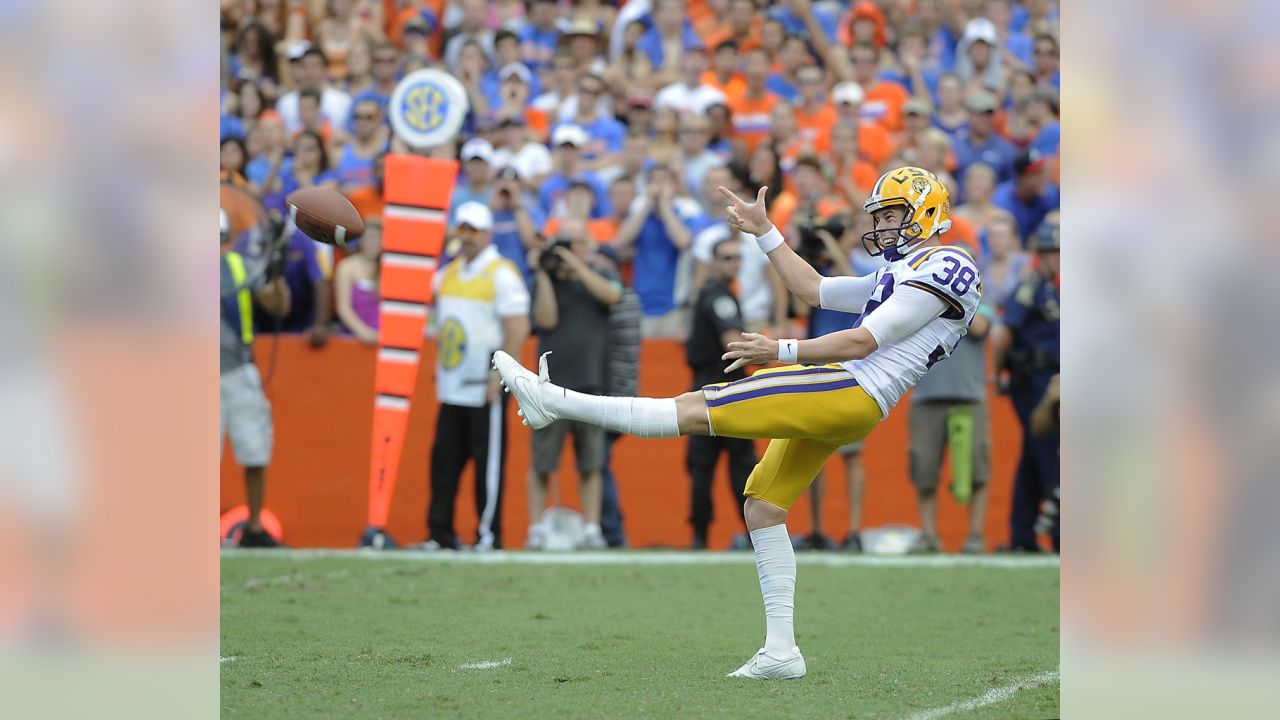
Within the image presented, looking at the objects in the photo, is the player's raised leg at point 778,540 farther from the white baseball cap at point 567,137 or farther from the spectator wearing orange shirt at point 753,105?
the spectator wearing orange shirt at point 753,105

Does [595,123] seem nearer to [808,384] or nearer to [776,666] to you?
[808,384]

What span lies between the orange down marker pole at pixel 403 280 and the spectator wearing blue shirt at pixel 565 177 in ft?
5.65

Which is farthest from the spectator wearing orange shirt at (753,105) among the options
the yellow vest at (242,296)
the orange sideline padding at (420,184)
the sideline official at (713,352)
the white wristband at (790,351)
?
the white wristband at (790,351)

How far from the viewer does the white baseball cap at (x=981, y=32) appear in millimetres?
16266

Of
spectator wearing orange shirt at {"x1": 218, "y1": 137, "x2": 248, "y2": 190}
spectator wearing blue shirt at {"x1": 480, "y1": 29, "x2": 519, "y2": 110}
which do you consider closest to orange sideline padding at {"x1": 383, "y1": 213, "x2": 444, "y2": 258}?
spectator wearing orange shirt at {"x1": 218, "y1": 137, "x2": 248, "y2": 190}

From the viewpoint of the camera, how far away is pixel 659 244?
560 inches

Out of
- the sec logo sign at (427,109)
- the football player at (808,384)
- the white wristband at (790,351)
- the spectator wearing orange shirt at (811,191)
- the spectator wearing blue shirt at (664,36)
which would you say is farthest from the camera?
the spectator wearing blue shirt at (664,36)

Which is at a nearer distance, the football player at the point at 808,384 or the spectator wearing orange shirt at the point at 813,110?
the football player at the point at 808,384

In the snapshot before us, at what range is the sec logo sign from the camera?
13.4 meters

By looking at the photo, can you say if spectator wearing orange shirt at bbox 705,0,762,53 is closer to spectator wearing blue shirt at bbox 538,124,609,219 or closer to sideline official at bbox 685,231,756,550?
spectator wearing blue shirt at bbox 538,124,609,219
